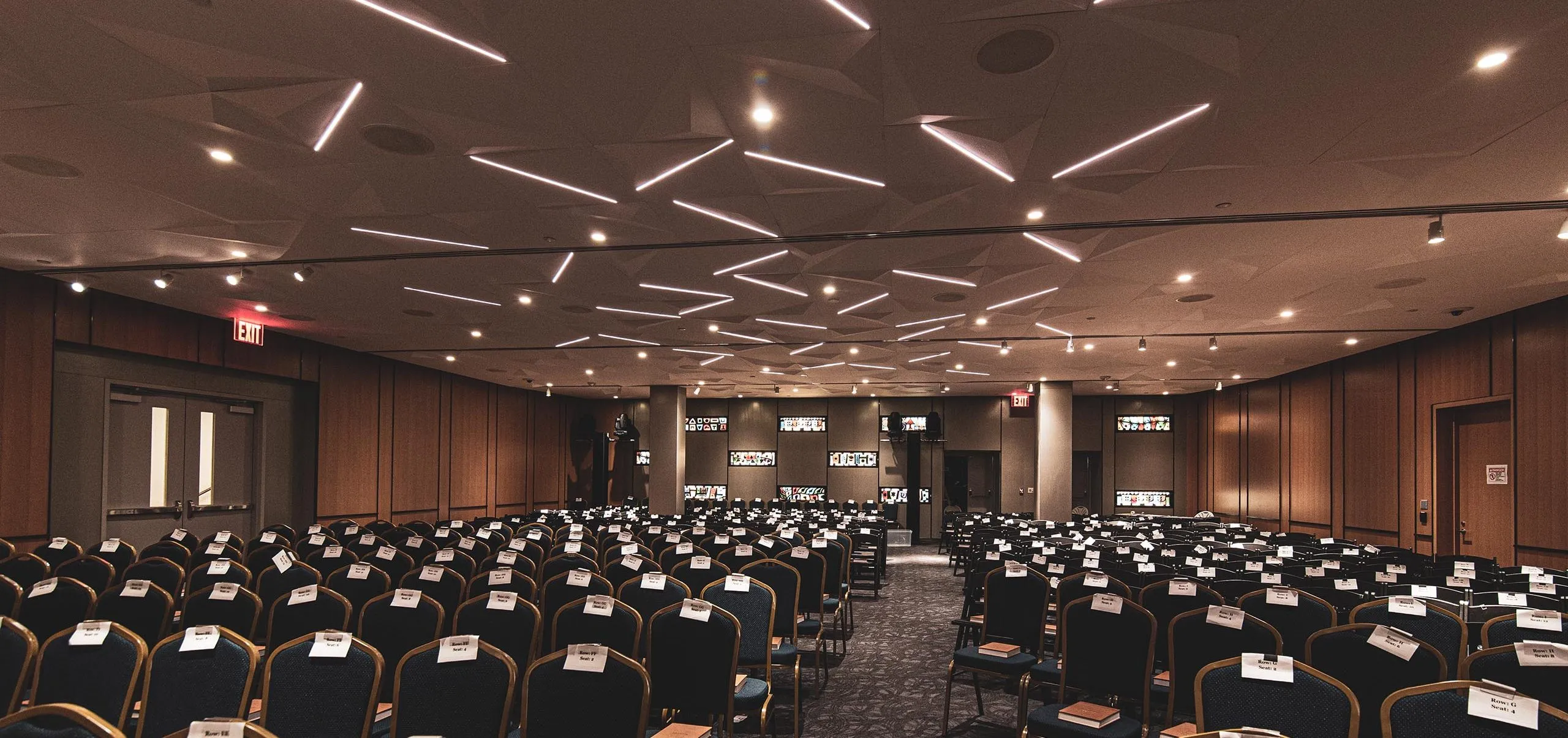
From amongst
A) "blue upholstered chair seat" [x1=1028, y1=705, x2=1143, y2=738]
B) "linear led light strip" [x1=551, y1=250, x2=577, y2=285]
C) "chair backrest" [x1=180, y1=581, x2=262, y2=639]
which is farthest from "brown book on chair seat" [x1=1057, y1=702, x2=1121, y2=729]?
"linear led light strip" [x1=551, y1=250, x2=577, y2=285]

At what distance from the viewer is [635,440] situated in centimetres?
2506

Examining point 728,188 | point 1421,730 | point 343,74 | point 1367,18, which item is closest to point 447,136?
point 343,74

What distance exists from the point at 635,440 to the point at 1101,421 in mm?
13073

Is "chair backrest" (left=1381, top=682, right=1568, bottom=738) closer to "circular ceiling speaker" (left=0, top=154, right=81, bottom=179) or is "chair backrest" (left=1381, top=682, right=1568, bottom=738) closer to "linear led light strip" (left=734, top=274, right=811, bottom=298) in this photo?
"linear led light strip" (left=734, top=274, right=811, bottom=298)

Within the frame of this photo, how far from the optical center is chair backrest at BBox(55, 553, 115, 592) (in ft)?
20.4

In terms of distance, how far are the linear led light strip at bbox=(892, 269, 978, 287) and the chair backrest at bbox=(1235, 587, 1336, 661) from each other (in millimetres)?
4595

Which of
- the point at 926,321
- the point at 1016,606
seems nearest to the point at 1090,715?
the point at 1016,606

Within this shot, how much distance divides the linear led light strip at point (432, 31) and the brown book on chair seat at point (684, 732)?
10.9 feet

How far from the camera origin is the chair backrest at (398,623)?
4480mm

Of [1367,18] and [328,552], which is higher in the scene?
[1367,18]

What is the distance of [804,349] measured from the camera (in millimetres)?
14391

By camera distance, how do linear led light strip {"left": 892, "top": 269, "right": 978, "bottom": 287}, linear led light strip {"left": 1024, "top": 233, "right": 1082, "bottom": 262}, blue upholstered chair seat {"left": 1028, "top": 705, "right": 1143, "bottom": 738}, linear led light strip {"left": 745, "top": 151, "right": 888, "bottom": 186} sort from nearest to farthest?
blue upholstered chair seat {"left": 1028, "top": 705, "right": 1143, "bottom": 738}
linear led light strip {"left": 745, "top": 151, "right": 888, "bottom": 186}
linear led light strip {"left": 1024, "top": 233, "right": 1082, "bottom": 262}
linear led light strip {"left": 892, "top": 269, "right": 978, "bottom": 287}

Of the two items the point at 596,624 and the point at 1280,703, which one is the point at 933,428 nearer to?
the point at 596,624

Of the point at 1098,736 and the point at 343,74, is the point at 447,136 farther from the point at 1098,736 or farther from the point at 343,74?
the point at 1098,736
